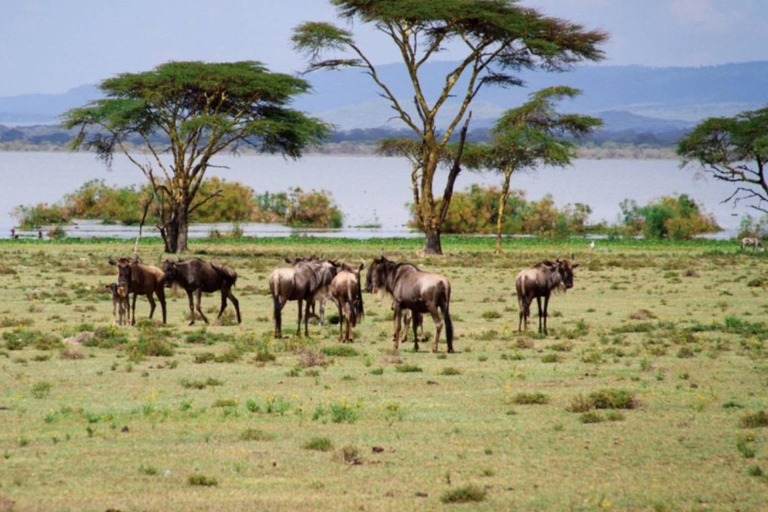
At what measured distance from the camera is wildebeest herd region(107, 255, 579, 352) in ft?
64.8

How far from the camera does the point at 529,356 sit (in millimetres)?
20094

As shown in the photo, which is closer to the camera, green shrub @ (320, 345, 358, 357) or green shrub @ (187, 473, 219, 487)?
green shrub @ (187, 473, 219, 487)

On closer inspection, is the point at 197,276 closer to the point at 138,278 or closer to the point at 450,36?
the point at 138,278

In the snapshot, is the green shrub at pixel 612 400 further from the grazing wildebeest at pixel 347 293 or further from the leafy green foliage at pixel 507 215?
the leafy green foliage at pixel 507 215

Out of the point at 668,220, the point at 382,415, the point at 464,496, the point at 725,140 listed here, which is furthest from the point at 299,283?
the point at 668,220

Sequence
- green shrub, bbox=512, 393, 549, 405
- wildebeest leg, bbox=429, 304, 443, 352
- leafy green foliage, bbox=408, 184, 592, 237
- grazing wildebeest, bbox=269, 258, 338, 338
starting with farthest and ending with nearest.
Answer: leafy green foliage, bbox=408, 184, 592, 237 → grazing wildebeest, bbox=269, 258, 338, 338 → wildebeest leg, bbox=429, 304, 443, 352 → green shrub, bbox=512, 393, 549, 405

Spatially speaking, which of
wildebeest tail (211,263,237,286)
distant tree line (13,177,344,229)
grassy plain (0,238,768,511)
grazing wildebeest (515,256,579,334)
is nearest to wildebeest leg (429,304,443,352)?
grassy plain (0,238,768,511)

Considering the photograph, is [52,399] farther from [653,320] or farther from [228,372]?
[653,320]

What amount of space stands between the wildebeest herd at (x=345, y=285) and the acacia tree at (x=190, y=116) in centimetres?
2535

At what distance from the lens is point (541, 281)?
23.0m

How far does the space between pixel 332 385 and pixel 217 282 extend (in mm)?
8215

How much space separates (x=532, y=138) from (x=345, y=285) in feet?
114

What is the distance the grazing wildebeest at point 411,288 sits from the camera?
19453 millimetres

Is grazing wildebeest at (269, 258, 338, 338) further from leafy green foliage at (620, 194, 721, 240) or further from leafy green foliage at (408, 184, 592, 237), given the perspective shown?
leafy green foliage at (408, 184, 592, 237)
